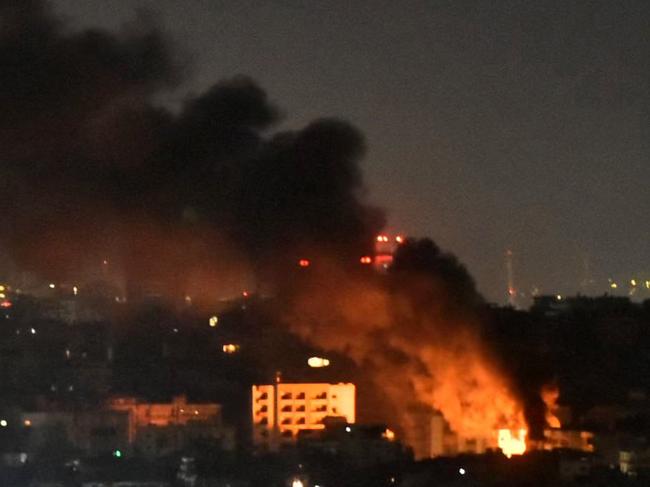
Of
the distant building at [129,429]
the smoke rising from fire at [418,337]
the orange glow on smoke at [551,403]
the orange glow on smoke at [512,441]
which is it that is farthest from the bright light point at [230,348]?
the orange glow on smoke at [551,403]

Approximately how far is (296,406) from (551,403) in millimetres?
2620

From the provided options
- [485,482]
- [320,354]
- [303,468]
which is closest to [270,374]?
[320,354]

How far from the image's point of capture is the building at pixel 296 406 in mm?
14211

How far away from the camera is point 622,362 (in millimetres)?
16781

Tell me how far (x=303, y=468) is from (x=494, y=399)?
10.0 feet

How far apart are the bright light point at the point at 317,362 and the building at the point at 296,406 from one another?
52 cm

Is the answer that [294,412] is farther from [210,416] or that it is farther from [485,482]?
[485,482]

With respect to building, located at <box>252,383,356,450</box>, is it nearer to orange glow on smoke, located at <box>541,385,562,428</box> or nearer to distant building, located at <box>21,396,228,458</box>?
distant building, located at <box>21,396,228,458</box>

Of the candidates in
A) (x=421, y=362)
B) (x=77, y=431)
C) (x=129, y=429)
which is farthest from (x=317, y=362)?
(x=77, y=431)

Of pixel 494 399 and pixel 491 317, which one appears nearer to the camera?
pixel 494 399

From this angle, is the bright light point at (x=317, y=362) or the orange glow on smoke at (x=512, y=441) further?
the bright light point at (x=317, y=362)

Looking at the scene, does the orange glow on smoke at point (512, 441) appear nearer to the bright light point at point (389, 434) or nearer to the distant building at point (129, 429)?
the bright light point at point (389, 434)

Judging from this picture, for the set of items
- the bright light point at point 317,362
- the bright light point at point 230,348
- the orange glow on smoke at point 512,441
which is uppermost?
the bright light point at point 230,348

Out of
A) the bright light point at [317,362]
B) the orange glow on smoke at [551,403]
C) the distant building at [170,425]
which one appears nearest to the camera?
the distant building at [170,425]
